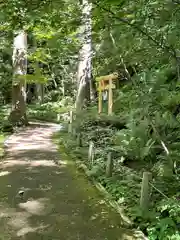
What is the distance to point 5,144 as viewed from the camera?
11703 mm

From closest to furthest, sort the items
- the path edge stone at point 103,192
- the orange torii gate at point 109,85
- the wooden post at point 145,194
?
the path edge stone at point 103,192, the wooden post at point 145,194, the orange torii gate at point 109,85

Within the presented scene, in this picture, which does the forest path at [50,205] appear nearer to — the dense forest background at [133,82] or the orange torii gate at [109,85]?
the dense forest background at [133,82]

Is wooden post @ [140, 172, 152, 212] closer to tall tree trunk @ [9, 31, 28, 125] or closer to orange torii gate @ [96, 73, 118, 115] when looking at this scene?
Answer: orange torii gate @ [96, 73, 118, 115]

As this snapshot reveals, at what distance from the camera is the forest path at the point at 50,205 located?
4.55 meters

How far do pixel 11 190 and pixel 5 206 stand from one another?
881 millimetres

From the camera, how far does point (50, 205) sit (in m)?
5.64

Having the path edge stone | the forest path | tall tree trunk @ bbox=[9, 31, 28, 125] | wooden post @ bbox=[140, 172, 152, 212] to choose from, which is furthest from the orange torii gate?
wooden post @ bbox=[140, 172, 152, 212]

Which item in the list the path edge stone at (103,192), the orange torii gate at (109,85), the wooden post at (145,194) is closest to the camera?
the path edge stone at (103,192)

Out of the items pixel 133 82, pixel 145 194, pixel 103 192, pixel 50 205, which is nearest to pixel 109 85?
pixel 133 82

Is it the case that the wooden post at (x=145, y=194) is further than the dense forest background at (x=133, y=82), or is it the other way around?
the wooden post at (x=145, y=194)

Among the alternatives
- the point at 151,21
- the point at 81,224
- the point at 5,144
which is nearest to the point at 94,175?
the point at 81,224

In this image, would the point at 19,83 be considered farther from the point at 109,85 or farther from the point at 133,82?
the point at 133,82

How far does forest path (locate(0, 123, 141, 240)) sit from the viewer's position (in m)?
4.55

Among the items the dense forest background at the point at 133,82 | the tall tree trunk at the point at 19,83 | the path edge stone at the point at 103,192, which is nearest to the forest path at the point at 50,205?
the path edge stone at the point at 103,192
